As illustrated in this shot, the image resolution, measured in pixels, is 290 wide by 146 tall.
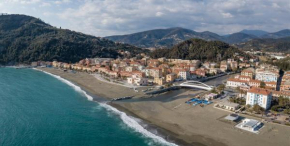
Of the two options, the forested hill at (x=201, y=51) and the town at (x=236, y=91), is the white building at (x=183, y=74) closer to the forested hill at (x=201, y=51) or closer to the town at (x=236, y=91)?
the town at (x=236, y=91)

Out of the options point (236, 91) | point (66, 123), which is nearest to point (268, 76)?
point (236, 91)

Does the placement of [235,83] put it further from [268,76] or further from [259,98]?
[259,98]

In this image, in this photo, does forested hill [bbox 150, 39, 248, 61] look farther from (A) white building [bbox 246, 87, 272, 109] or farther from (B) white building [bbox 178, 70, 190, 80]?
(A) white building [bbox 246, 87, 272, 109]

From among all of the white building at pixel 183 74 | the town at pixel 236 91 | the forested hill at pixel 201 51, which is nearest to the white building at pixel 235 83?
the town at pixel 236 91

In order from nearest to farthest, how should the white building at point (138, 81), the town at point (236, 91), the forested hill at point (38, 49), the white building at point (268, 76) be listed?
1. the town at point (236, 91)
2. the white building at point (138, 81)
3. the white building at point (268, 76)
4. the forested hill at point (38, 49)

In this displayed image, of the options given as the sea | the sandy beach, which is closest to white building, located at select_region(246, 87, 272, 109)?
the sandy beach

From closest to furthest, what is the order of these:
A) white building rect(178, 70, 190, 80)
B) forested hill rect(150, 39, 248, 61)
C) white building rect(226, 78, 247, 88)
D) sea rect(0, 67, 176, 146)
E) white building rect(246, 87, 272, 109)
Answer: sea rect(0, 67, 176, 146) < white building rect(246, 87, 272, 109) < white building rect(226, 78, 247, 88) < white building rect(178, 70, 190, 80) < forested hill rect(150, 39, 248, 61)
